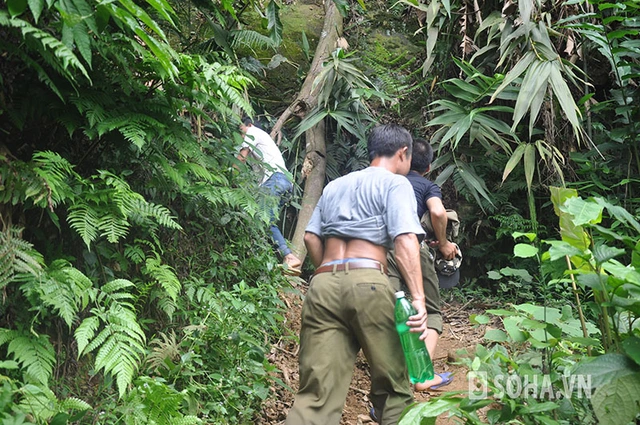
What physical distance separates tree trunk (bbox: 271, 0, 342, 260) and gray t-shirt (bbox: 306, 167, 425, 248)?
2745 millimetres

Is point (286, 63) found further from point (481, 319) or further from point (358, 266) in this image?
point (481, 319)

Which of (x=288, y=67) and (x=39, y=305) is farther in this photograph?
(x=288, y=67)

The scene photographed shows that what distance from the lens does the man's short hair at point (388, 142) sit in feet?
13.1

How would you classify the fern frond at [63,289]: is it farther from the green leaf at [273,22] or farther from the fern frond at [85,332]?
the green leaf at [273,22]

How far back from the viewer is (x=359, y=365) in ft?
17.9

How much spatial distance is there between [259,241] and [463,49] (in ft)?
10.4

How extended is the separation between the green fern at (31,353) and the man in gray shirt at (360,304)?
1.24 meters

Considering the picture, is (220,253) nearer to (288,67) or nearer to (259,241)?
(259,241)

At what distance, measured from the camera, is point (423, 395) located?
4.93 m

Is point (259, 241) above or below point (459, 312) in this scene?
above

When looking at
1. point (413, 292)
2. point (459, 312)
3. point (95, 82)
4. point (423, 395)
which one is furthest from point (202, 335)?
point (459, 312)

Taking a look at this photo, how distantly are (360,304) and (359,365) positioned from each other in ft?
7.02

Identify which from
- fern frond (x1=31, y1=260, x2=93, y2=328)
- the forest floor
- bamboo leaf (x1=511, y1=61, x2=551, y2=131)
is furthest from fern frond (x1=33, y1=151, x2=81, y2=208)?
bamboo leaf (x1=511, y1=61, x2=551, y2=131)

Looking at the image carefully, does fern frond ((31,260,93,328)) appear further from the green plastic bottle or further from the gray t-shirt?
the green plastic bottle
